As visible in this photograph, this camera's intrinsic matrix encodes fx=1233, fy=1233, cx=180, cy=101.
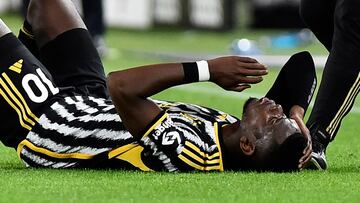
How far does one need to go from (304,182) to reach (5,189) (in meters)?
1.30

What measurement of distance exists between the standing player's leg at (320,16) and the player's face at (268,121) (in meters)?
1.00

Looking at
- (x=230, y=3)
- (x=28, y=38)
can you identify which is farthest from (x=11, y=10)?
(x=28, y=38)

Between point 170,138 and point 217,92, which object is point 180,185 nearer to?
point 170,138

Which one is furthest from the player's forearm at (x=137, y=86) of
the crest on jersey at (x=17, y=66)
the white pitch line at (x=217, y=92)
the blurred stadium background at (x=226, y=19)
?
the blurred stadium background at (x=226, y=19)

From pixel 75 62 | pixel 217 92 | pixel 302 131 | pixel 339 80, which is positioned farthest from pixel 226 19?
pixel 302 131

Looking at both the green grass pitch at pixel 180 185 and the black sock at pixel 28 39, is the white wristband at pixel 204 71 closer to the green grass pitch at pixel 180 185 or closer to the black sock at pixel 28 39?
the green grass pitch at pixel 180 185

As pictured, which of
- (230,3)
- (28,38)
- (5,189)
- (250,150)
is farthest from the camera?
(230,3)

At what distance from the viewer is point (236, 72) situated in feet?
17.8

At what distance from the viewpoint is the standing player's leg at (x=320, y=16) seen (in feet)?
21.2

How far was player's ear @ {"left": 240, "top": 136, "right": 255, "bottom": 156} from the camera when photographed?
5.57 meters

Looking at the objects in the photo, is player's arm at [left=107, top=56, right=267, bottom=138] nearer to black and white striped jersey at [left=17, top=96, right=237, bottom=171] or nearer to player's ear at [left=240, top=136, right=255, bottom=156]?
black and white striped jersey at [left=17, top=96, right=237, bottom=171]

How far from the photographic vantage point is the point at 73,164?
5.80 metres

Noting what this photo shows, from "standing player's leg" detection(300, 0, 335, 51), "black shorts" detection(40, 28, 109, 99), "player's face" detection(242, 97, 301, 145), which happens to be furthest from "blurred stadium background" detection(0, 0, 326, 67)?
"player's face" detection(242, 97, 301, 145)

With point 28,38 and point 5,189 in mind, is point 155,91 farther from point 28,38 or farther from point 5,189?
point 28,38
